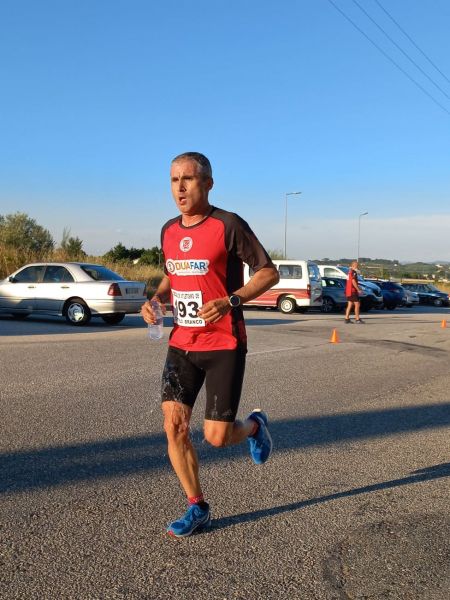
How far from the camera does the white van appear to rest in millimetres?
24906

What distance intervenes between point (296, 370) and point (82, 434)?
189 inches

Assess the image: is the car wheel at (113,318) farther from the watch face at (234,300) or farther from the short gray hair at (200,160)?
the watch face at (234,300)

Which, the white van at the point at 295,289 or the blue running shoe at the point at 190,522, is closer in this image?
the blue running shoe at the point at 190,522

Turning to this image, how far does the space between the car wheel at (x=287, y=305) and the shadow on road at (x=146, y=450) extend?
58.9 feet

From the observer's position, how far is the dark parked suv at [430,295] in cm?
4222

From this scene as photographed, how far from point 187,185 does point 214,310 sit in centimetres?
72

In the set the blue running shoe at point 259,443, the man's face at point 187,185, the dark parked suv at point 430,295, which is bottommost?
the dark parked suv at point 430,295

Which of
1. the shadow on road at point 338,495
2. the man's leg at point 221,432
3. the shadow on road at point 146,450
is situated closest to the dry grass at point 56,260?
the shadow on road at point 146,450

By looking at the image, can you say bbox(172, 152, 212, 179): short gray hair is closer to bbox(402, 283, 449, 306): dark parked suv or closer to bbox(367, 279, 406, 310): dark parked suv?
bbox(367, 279, 406, 310): dark parked suv

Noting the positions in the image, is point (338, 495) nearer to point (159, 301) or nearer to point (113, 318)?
point (159, 301)

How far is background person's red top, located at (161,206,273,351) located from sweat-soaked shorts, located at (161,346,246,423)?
2.0 inches

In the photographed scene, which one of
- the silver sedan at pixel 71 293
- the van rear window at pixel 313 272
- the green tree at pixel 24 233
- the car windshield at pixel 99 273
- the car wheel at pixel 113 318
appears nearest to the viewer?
the silver sedan at pixel 71 293

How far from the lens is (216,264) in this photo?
145 inches

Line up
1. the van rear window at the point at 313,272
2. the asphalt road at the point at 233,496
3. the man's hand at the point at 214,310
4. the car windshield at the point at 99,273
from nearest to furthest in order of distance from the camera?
the asphalt road at the point at 233,496 → the man's hand at the point at 214,310 → the car windshield at the point at 99,273 → the van rear window at the point at 313,272
